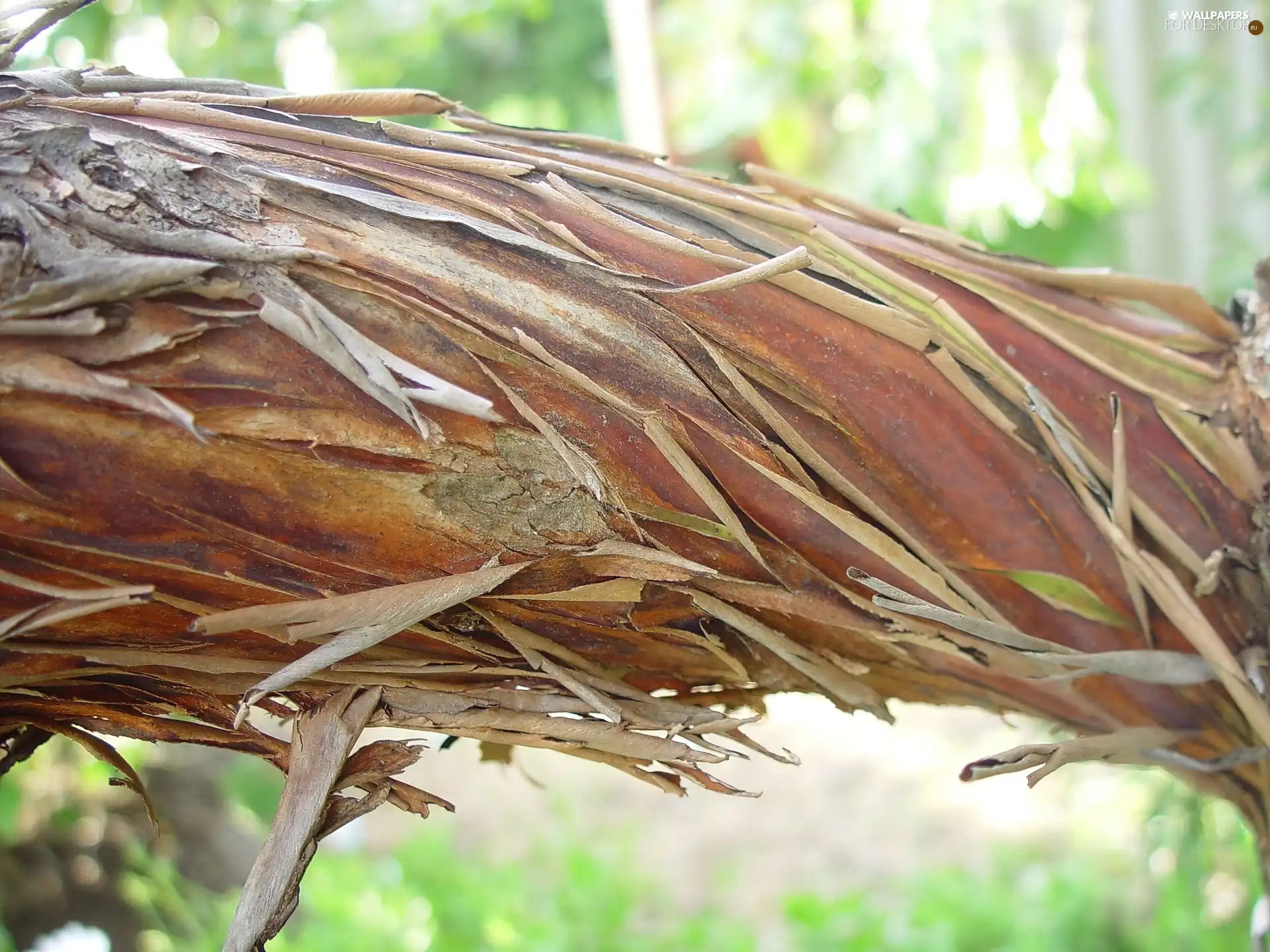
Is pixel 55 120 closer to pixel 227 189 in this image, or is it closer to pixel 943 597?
pixel 227 189

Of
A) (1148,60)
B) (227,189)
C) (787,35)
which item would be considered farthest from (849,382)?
(1148,60)

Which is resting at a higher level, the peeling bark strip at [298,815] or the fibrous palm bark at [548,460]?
the fibrous palm bark at [548,460]

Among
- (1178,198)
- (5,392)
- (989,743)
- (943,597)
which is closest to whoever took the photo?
(5,392)

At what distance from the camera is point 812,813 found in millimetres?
2568

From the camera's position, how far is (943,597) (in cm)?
43

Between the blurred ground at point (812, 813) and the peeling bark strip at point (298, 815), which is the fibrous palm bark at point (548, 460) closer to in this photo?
the peeling bark strip at point (298, 815)

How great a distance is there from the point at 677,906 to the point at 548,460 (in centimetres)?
215

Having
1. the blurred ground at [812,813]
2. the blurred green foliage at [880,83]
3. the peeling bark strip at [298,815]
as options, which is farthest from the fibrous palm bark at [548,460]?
the blurred ground at [812,813]

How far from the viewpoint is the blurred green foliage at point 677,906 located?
166cm

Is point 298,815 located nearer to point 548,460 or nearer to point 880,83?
point 548,460

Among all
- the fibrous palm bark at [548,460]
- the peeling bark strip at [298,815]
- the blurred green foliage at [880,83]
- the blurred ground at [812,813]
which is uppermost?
the blurred green foliage at [880,83]

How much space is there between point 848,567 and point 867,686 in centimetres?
9

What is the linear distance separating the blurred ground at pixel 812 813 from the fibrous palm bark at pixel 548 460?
1.64 metres

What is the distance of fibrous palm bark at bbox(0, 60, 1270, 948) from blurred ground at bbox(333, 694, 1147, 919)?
164cm
